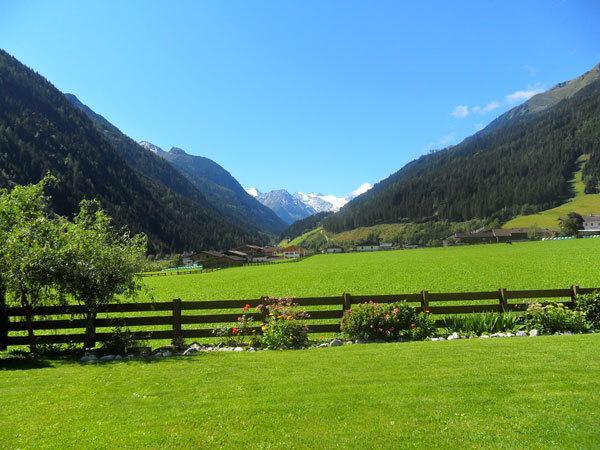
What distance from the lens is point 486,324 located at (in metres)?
14.5

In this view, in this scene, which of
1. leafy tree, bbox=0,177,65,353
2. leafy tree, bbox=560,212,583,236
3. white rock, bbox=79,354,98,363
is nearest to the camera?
white rock, bbox=79,354,98,363

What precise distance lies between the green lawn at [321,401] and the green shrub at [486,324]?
330 cm

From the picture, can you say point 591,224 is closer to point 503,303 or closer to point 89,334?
point 503,303

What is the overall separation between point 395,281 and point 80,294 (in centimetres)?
3774

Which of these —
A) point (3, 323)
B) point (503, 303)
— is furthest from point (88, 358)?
point (503, 303)

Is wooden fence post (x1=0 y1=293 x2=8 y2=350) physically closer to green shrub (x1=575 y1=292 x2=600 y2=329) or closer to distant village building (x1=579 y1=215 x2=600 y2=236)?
green shrub (x1=575 y1=292 x2=600 y2=329)

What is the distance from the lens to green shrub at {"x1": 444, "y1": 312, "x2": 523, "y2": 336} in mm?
14500

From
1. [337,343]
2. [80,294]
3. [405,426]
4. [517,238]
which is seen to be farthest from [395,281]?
[517,238]

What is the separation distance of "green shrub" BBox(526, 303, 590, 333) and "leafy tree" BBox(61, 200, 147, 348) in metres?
13.5

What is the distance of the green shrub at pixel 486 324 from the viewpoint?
47.6 feet

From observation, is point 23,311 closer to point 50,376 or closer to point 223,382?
point 50,376

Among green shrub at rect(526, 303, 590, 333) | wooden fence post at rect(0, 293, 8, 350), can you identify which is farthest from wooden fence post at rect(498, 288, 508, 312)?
wooden fence post at rect(0, 293, 8, 350)

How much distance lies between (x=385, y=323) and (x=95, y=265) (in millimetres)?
9158

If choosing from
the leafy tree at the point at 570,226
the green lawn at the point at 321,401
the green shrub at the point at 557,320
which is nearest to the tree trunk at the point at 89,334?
the green lawn at the point at 321,401
